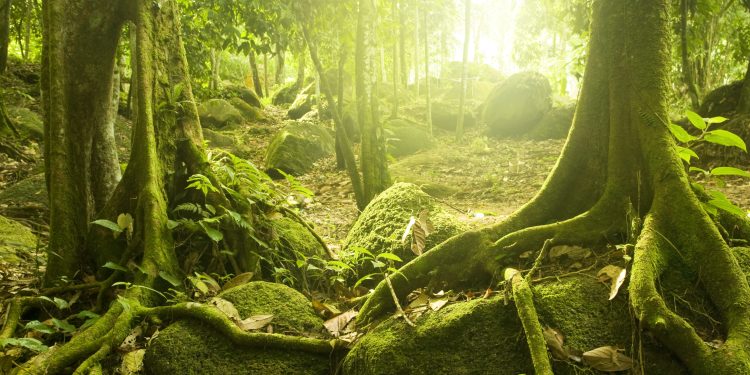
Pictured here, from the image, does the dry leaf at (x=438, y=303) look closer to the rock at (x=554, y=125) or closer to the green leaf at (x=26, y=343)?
the green leaf at (x=26, y=343)

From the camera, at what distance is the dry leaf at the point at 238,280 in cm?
374

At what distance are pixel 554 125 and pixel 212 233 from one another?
1421cm

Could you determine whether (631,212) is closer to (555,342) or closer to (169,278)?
(555,342)

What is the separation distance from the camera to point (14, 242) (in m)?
4.86

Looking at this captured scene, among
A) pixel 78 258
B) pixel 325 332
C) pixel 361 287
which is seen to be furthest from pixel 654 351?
pixel 78 258

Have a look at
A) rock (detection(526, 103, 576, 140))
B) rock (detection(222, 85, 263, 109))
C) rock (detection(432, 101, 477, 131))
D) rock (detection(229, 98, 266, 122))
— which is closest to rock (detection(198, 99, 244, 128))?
rock (detection(229, 98, 266, 122))

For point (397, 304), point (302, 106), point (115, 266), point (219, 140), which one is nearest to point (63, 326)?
point (115, 266)

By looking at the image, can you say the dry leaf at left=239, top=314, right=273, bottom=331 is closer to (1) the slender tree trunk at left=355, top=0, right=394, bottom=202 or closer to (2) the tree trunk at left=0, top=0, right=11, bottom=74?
(1) the slender tree trunk at left=355, top=0, right=394, bottom=202

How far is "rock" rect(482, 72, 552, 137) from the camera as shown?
Result: 17.0m

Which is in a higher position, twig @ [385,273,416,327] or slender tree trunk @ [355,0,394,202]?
slender tree trunk @ [355,0,394,202]

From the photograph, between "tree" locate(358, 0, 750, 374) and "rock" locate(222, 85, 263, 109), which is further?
"rock" locate(222, 85, 263, 109)

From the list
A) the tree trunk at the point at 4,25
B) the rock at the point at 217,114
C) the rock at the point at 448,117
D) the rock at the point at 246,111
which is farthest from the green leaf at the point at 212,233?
the rock at the point at 448,117

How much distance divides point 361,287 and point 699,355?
264 centimetres

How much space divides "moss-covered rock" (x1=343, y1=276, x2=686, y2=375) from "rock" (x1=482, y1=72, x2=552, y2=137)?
49.3 feet
